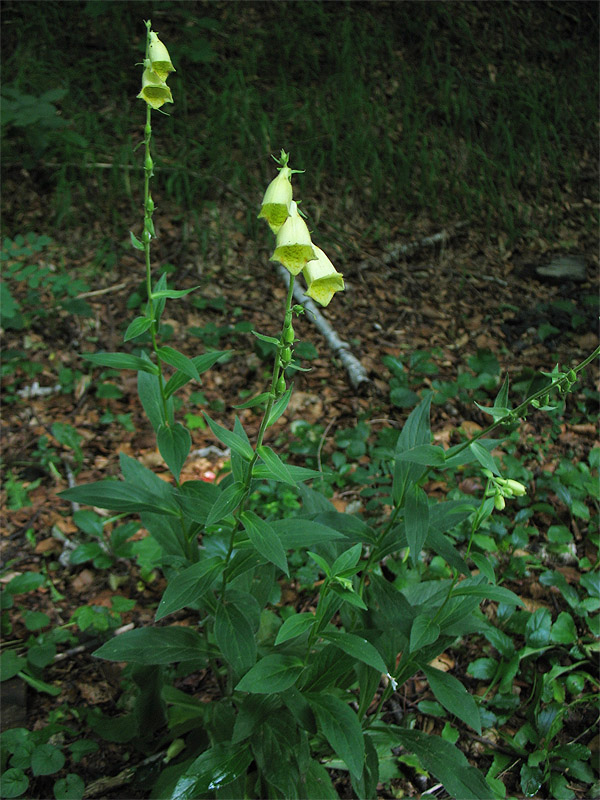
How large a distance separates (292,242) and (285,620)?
4.28ft

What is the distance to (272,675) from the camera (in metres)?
1.94

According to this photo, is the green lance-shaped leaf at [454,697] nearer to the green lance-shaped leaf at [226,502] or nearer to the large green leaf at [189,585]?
the large green leaf at [189,585]

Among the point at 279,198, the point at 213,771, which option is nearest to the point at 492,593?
the point at 213,771

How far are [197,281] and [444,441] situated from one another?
2590 mm

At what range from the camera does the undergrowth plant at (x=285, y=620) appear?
6.12 feet

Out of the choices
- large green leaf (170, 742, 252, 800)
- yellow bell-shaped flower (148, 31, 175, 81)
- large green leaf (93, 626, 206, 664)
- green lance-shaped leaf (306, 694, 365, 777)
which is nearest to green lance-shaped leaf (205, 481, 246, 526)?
large green leaf (93, 626, 206, 664)

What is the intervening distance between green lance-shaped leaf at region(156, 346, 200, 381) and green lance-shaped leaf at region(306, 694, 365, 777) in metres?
1.14

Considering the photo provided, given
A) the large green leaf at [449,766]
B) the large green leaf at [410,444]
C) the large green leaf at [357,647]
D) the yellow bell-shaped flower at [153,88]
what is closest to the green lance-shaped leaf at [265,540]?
the large green leaf at [357,647]

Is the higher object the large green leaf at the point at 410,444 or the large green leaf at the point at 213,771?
the large green leaf at the point at 410,444

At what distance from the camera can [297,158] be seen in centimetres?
596

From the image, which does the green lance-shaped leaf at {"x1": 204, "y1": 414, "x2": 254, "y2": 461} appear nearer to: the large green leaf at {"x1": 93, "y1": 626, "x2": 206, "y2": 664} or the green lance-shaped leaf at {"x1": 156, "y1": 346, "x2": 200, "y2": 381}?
the green lance-shaped leaf at {"x1": 156, "y1": 346, "x2": 200, "y2": 381}

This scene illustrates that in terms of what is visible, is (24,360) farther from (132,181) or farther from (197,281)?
(132,181)

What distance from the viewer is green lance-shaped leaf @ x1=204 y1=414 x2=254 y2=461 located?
1.74 m

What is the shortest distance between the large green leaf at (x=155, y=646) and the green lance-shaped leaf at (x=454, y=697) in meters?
0.81
